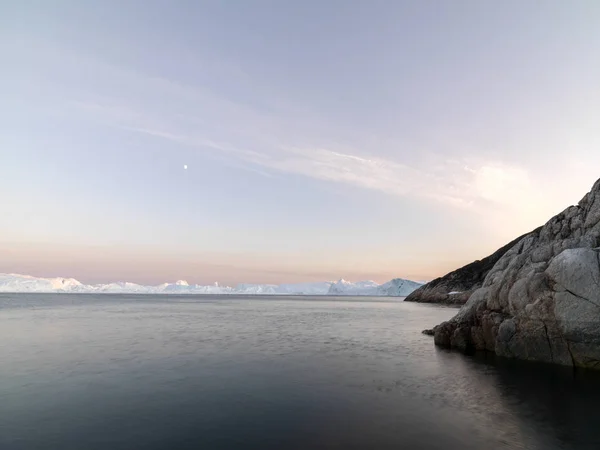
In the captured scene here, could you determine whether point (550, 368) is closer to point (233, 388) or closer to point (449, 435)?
point (449, 435)

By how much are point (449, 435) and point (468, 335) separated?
18.0m

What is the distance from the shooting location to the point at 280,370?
2142 cm

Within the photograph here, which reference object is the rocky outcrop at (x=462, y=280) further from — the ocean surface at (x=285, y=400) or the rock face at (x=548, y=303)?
the ocean surface at (x=285, y=400)

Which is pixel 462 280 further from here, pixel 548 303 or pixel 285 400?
pixel 285 400

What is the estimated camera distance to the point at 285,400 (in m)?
15.5

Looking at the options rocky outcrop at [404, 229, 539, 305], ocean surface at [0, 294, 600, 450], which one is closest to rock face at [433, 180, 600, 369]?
ocean surface at [0, 294, 600, 450]

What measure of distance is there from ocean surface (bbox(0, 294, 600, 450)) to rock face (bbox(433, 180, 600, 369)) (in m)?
1.69

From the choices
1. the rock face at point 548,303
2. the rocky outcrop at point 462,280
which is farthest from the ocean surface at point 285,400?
the rocky outcrop at point 462,280

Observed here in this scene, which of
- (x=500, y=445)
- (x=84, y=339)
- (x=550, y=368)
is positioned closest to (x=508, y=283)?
(x=550, y=368)

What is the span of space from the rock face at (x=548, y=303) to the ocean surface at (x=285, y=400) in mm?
1686

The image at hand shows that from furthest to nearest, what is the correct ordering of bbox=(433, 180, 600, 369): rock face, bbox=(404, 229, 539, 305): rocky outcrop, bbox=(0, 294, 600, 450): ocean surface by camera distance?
bbox=(404, 229, 539, 305): rocky outcrop → bbox=(433, 180, 600, 369): rock face → bbox=(0, 294, 600, 450): ocean surface

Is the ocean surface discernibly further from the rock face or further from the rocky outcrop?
the rocky outcrop

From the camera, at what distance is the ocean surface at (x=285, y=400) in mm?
11328

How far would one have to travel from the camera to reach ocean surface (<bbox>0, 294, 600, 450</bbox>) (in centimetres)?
1133
